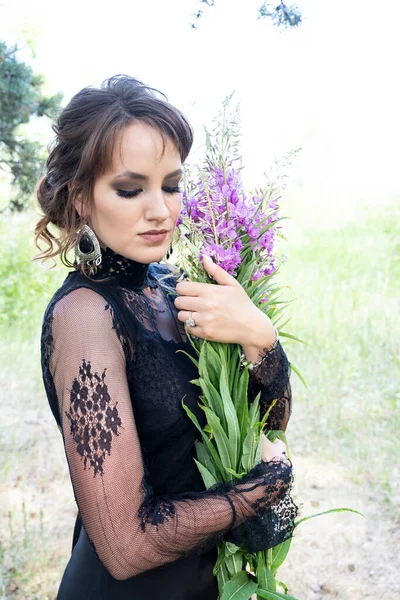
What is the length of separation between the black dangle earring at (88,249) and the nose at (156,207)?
16 centimetres

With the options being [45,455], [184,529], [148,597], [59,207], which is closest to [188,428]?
[184,529]

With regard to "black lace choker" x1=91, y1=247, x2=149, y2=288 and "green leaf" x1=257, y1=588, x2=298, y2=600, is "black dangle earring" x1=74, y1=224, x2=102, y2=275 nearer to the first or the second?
"black lace choker" x1=91, y1=247, x2=149, y2=288

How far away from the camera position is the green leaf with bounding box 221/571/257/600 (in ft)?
4.72

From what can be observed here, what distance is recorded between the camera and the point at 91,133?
4.74 feet

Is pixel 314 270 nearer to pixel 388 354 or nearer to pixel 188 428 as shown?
pixel 388 354

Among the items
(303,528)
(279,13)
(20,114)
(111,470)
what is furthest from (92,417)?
(303,528)

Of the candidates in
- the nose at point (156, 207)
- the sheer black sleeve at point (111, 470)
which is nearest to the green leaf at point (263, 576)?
the sheer black sleeve at point (111, 470)

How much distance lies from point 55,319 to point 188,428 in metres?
0.43

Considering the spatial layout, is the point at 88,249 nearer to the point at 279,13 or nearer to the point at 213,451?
the point at 213,451

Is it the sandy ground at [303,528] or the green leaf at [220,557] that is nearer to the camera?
the green leaf at [220,557]

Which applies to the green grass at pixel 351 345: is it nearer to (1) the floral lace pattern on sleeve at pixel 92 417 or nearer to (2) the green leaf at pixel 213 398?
(2) the green leaf at pixel 213 398

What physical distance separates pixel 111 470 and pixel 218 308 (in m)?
0.43

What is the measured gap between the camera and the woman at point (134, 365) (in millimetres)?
1282

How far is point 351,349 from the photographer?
5203mm
